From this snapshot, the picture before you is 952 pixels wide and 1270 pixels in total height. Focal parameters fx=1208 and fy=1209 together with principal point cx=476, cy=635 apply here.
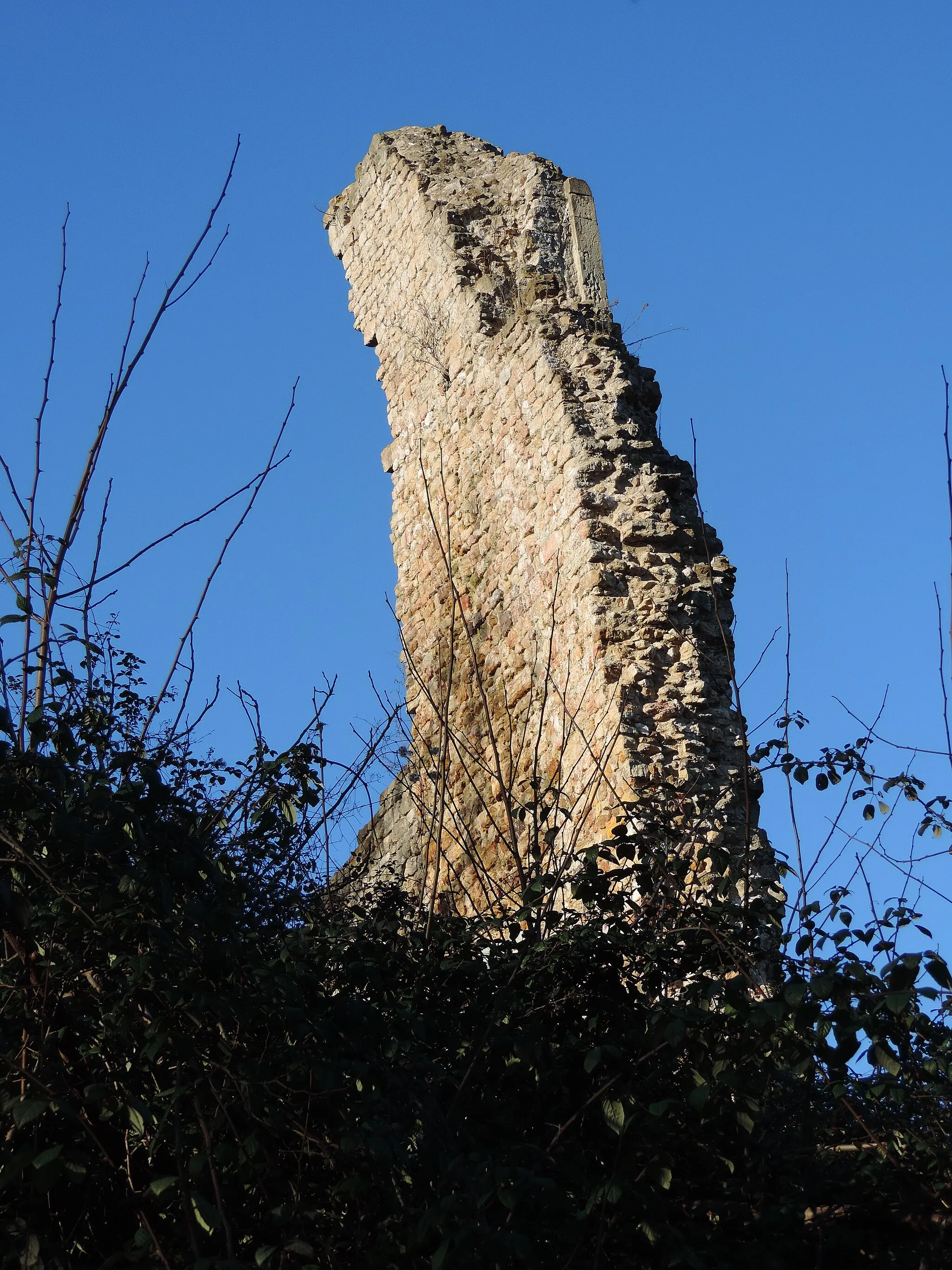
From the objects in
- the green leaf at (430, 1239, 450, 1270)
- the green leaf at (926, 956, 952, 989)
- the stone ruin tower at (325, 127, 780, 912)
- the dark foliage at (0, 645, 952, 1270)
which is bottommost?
the green leaf at (430, 1239, 450, 1270)

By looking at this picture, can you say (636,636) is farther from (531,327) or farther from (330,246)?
(330,246)

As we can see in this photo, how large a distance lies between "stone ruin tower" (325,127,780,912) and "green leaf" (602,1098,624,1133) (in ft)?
2.98

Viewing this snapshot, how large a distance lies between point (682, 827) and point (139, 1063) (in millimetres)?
1918

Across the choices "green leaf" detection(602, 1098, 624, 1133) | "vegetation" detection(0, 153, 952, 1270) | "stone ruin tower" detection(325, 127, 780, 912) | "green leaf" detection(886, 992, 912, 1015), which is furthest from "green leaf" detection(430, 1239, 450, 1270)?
"stone ruin tower" detection(325, 127, 780, 912)

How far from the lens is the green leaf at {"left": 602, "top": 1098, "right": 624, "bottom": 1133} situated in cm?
250

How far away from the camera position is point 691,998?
2.81 m

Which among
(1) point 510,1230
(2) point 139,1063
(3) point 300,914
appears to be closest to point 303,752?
(3) point 300,914

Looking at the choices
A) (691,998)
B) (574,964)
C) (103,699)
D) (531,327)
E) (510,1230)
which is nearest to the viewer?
(510,1230)

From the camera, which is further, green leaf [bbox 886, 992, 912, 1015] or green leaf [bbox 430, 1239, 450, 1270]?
green leaf [bbox 886, 992, 912, 1015]

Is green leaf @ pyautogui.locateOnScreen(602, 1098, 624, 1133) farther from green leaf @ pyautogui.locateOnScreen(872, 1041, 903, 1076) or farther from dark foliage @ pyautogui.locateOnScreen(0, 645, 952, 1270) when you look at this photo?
green leaf @ pyautogui.locateOnScreen(872, 1041, 903, 1076)

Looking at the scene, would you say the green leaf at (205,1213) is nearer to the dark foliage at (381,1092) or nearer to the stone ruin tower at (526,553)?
the dark foliage at (381,1092)

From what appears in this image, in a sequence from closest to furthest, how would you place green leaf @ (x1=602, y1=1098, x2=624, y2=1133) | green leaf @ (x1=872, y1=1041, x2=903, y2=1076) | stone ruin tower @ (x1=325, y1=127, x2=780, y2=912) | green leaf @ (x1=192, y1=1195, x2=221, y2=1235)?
green leaf @ (x1=192, y1=1195, x2=221, y2=1235), green leaf @ (x1=872, y1=1041, x2=903, y2=1076), green leaf @ (x1=602, y1=1098, x2=624, y2=1133), stone ruin tower @ (x1=325, y1=127, x2=780, y2=912)

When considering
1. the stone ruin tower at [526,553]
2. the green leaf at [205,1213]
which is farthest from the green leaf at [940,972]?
the green leaf at [205,1213]

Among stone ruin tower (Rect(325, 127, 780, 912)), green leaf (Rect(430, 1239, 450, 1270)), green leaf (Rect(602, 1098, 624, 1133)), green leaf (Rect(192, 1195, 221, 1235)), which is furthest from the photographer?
stone ruin tower (Rect(325, 127, 780, 912))
